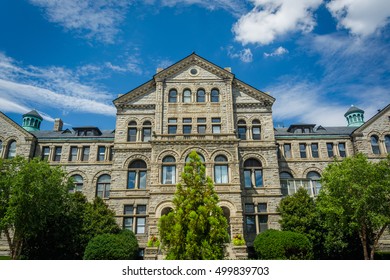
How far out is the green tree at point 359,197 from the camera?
22297mm

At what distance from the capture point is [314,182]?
108 ft

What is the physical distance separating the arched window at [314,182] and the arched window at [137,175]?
1779cm

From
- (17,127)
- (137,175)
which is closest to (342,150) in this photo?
(137,175)

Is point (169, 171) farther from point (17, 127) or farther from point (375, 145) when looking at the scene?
point (375, 145)

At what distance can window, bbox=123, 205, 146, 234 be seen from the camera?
2877cm

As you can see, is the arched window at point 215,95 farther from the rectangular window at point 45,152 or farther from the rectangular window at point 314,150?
the rectangular window at point 45,152

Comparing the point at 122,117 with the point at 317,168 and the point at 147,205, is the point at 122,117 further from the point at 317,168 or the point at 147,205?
the point at 317,168

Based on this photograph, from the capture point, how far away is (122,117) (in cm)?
3253

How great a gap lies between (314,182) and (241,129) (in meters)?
9.97

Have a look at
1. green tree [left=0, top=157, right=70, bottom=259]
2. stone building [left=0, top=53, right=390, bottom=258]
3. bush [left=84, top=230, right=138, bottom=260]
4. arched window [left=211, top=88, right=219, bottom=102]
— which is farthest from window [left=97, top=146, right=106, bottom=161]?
arched window [left=211, top=88, right=219, bottom=102]

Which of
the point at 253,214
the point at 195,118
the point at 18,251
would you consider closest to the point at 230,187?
the point at 253,214

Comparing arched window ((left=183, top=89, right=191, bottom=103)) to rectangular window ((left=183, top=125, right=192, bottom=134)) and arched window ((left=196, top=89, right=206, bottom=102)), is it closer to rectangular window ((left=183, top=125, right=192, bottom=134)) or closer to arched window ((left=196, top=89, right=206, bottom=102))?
arched window ((left=196, top=89, right=206, bottom=102))

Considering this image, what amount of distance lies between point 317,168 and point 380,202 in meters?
10.9

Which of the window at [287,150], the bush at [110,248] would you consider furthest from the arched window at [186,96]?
the bush at [110,248]
